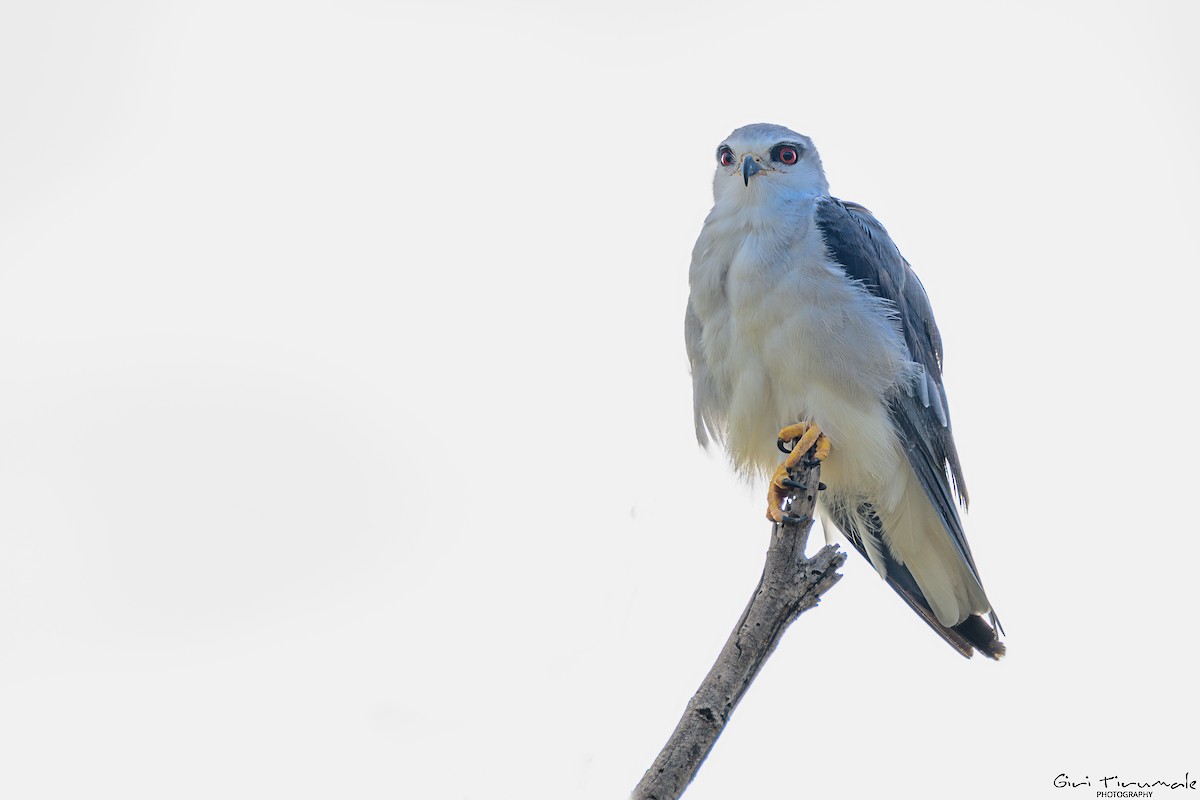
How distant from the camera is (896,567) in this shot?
19.8 ft

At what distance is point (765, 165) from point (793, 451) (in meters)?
1.56

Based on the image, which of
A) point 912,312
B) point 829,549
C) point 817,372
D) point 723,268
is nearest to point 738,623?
point 829,549

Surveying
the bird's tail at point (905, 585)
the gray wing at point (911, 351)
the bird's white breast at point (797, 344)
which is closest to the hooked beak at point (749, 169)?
the bird's white breast at point (797, 344)

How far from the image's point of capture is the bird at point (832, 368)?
5367mm

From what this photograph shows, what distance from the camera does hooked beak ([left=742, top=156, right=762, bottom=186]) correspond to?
582 cm

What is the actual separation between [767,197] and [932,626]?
2.27 m

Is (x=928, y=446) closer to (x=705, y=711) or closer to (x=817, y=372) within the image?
(x=817, y=372)

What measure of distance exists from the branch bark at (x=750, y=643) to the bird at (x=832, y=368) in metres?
0.83

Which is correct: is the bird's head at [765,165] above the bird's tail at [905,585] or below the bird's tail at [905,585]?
above

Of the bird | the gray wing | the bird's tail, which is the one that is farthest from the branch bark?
the bird's tail

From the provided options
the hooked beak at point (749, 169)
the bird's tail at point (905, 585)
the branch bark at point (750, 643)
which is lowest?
the branch bark at point (750, 643)

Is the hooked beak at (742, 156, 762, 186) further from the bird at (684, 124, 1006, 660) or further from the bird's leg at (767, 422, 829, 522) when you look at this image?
the bird's leg at (767, 422, 829, 522)

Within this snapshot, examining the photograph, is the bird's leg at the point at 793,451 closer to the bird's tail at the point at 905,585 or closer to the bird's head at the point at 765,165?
the bird's tail at the point at 905,585

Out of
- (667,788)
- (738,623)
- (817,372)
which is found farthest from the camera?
(817,372)
